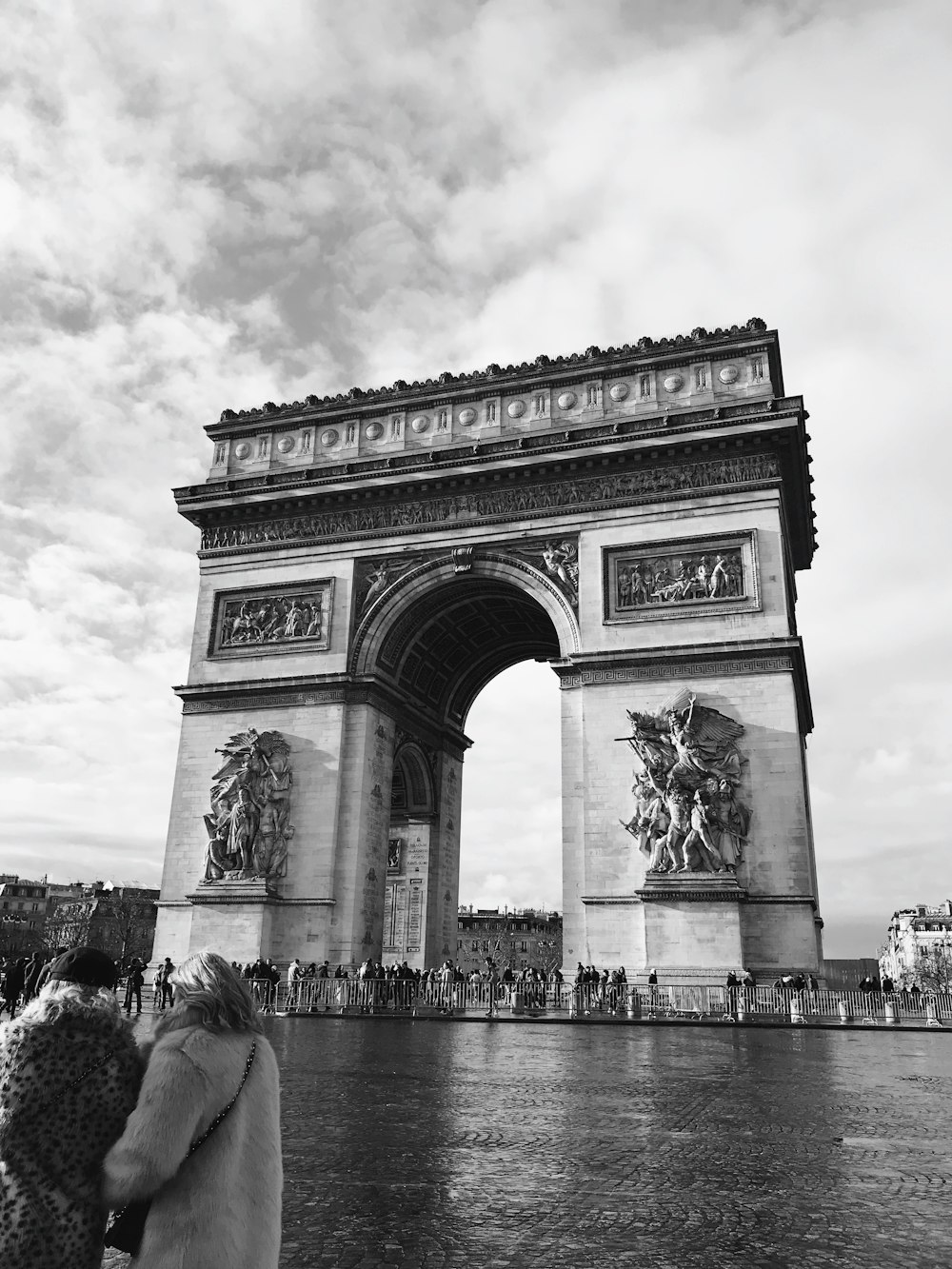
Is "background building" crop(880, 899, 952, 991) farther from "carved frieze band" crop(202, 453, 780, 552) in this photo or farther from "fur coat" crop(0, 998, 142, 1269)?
"fur coat" crop(0, 998, 142, 1269)

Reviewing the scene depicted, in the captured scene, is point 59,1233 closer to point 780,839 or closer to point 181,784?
point 780,839

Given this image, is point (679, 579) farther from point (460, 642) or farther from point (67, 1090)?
point (67, 1090)

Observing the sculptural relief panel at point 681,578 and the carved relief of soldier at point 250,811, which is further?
the carved relief of soldier at point 250,811

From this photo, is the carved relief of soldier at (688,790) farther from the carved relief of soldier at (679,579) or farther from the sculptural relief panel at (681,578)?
the carved relief of soldier at (679,579)

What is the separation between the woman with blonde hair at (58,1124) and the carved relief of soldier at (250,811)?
83.7ft

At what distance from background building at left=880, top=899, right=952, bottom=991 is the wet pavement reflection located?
333 ft

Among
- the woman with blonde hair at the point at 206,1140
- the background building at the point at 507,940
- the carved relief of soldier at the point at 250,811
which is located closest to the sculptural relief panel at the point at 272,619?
the carved relief of soldier at the point at 250,811

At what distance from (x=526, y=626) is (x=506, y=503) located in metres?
5.89

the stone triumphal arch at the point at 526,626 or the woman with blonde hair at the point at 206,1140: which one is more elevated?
the stone triumphal arch at the point at 526,626

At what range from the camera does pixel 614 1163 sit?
6.70 meters

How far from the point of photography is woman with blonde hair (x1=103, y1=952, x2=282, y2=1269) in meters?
2.85

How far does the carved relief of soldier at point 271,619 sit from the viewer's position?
3047 cm

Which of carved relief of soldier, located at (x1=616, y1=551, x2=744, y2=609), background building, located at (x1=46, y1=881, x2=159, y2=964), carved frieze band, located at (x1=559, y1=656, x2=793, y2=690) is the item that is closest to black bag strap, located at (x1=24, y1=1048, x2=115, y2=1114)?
carved frieze band, located at (x1=559, y1=656, x2=793, y2=690)

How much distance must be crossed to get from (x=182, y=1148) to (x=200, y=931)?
1030 inches
